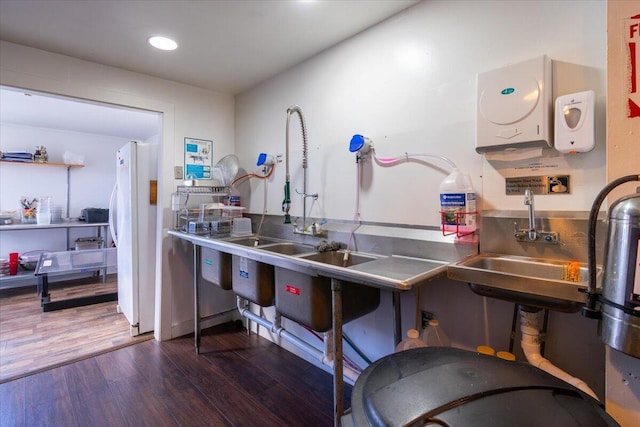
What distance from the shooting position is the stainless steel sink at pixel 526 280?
92cm

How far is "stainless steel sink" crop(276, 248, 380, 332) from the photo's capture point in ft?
4.69

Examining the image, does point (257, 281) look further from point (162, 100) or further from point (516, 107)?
point (162, 100)

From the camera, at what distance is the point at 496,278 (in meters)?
1.03

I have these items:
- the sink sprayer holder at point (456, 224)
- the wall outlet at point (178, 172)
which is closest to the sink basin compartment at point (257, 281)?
the sink sprayer holder at point (456, 224)

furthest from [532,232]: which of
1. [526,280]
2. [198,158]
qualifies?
[198,158]

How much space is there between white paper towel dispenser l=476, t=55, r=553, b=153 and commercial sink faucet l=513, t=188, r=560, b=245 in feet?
0.69

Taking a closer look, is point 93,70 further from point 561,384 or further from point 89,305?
point 561,384

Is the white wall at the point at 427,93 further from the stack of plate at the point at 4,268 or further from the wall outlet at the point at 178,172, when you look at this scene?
the stack of plate at the point at 4,268

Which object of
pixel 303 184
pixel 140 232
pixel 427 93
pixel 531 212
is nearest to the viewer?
pixel 531 212

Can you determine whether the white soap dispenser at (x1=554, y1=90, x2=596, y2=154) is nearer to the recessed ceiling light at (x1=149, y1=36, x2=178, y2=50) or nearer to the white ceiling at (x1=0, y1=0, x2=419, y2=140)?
the white ceiling at (x1=0, y1=0, x2=419, y2=140)

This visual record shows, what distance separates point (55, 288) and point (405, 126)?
4.90m

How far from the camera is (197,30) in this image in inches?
70.8

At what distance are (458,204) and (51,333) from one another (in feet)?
11.5

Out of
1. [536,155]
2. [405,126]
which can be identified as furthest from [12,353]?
[536,155]
